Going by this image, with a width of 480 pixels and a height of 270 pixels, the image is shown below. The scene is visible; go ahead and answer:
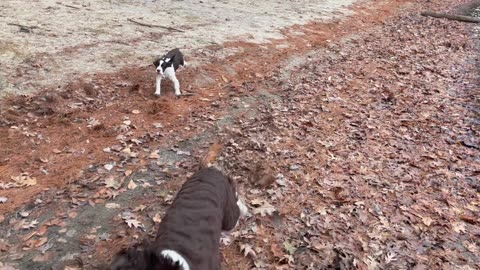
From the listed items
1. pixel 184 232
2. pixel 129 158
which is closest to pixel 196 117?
pixel 129 158

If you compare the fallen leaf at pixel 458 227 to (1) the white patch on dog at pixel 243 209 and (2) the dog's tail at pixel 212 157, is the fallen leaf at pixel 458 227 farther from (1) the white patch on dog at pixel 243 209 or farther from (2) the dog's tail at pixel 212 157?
(2) the dog's tail at pixel 212 157

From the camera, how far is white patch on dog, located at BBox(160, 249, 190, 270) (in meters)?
3.46

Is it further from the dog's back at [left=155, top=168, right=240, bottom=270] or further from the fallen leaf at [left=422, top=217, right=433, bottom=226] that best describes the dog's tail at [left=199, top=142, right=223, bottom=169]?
the fallen leaf at [left=422, top=217, right=433, bottom=226]

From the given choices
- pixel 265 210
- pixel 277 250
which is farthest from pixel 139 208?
pixel 277 250

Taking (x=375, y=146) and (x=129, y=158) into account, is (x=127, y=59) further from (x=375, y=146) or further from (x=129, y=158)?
(x=375, y=146)

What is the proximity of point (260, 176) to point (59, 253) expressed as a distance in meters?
3.04

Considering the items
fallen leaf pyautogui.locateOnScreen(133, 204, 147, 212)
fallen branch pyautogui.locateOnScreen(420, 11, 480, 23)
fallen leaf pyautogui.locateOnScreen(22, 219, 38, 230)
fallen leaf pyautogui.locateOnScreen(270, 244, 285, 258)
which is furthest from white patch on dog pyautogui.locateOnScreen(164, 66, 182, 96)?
fallen branch pyautogui.locateOnScreen(420, 11, 480, 23)

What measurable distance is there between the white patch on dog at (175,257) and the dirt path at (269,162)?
1719 millimetres

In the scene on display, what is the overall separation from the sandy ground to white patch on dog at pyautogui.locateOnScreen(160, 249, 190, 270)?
20.5 feet

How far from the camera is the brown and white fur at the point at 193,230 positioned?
3.27m

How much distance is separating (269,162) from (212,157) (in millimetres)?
957

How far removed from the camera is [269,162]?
23.1 ft

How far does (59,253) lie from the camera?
4926 millimetres

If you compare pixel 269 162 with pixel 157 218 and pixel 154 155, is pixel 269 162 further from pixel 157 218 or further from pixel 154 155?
pixel 157 218
